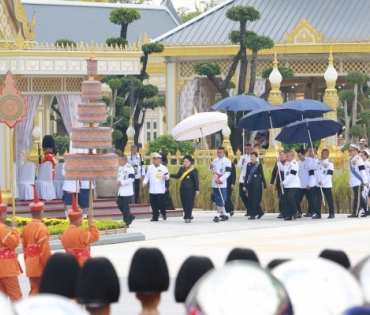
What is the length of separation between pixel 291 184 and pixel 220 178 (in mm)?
1441

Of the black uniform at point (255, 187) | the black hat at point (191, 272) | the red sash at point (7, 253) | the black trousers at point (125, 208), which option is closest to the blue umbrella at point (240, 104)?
the black uniform at point (255, 187)

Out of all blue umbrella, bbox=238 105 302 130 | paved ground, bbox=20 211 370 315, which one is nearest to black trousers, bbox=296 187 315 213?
paved ground, bbox=20 211 370 315

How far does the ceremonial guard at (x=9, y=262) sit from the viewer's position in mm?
13133

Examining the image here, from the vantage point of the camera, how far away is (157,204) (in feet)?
85.6

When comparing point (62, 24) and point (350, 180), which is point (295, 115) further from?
point (62, 24)

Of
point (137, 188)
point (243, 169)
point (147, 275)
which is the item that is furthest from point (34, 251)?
point (137, 188)

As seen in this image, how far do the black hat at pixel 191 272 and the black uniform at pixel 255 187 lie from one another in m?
16.8

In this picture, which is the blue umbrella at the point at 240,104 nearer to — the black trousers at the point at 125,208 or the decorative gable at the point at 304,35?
the black trousers at the point at 125,208

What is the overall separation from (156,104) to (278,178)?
14.6m

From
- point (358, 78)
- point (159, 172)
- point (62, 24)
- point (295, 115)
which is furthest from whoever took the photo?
point (62, 24)

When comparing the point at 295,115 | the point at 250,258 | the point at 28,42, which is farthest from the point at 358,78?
the point at 250,258

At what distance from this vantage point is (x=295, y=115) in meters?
27.8

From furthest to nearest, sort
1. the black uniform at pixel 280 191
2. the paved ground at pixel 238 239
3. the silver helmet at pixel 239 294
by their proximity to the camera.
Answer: the black uniform at pixel 280 191 < the paved ground at pixel 238 239 < the silver helmet at pixel 239 294

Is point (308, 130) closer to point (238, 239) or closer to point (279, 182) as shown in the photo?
point (279, 182)
